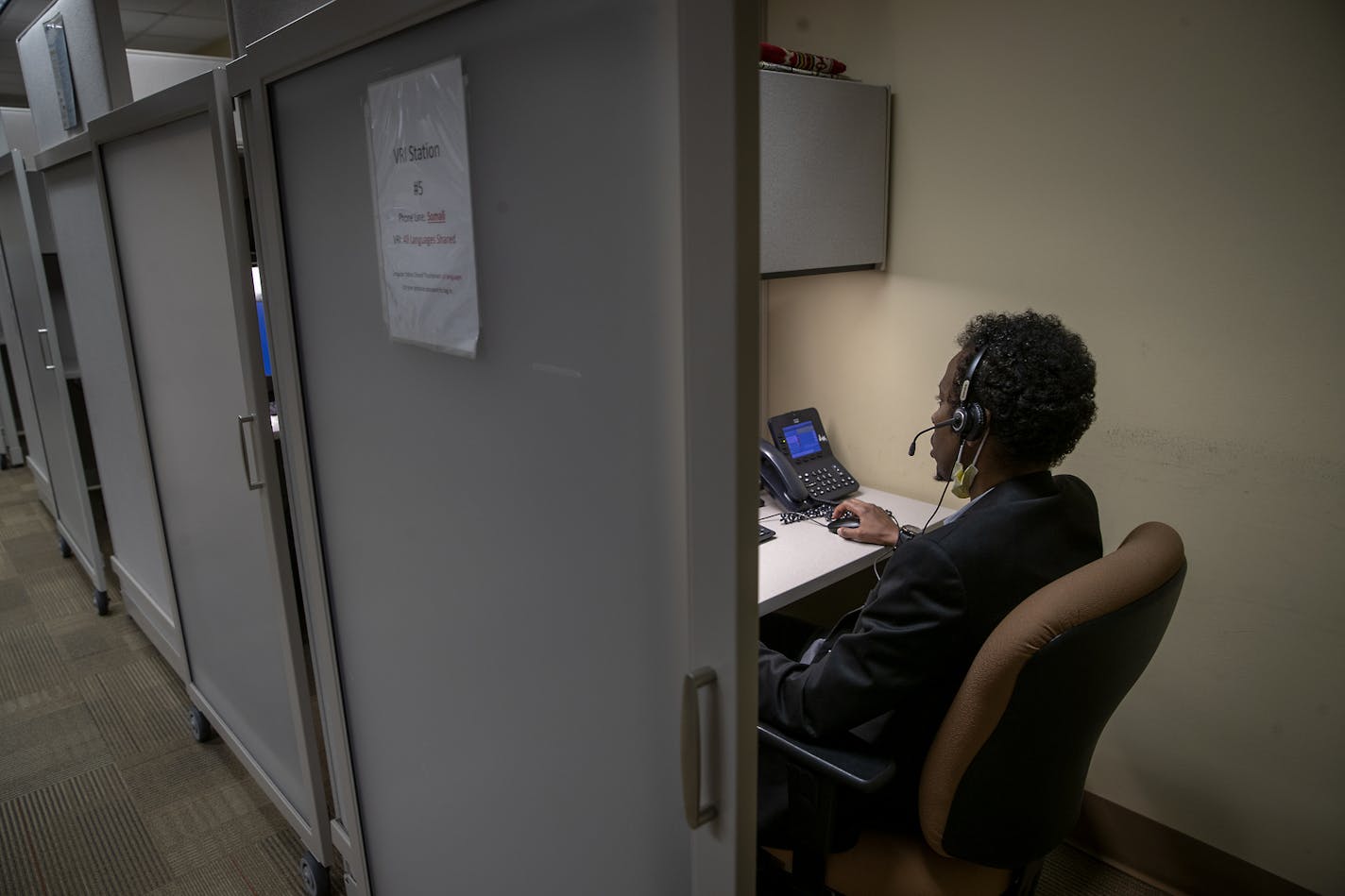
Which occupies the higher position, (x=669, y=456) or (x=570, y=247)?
(x=570, y=247)

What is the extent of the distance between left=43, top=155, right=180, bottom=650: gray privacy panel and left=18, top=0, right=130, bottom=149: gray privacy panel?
0.43 ft

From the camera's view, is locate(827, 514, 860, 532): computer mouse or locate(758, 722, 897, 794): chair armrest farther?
locate(827, 514, 860, 532): computer mouse

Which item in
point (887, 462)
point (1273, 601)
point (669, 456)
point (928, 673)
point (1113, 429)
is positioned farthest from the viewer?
point (887, 462)

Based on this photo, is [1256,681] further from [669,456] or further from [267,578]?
[267,578]

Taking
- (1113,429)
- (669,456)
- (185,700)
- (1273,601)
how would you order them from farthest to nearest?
(185,700) < (1113,429) < (1273,601) < (669,456)

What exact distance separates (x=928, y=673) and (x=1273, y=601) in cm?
85

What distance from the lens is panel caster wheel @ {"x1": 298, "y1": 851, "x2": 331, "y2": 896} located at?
5.26 feet

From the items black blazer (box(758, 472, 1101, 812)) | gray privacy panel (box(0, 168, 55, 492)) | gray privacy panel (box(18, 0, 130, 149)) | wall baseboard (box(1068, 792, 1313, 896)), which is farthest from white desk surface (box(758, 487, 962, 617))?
gray privacy panel (box(0, 168, 55, 492))

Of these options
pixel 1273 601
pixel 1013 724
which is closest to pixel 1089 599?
pixel 1013 724

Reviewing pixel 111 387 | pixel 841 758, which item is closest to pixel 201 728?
pixel 111 387

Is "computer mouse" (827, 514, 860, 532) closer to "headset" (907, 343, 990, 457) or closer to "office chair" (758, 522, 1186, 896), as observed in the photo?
"headset" (907, 343, 990, 457)

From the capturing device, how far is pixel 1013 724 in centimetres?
95

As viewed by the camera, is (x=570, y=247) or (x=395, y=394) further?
(x=395, y=394)

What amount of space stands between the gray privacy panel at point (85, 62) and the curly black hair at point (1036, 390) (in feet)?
6.33
